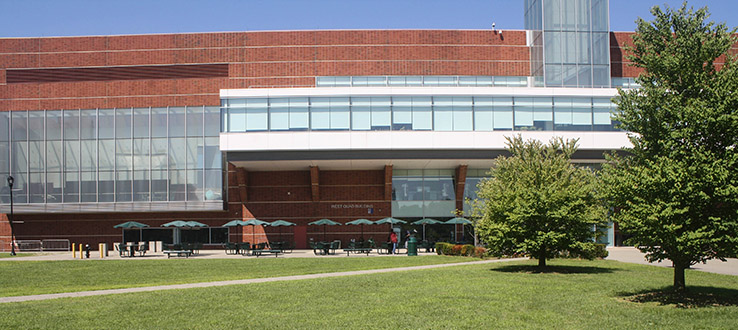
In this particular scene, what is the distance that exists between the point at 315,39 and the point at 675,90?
112 ft

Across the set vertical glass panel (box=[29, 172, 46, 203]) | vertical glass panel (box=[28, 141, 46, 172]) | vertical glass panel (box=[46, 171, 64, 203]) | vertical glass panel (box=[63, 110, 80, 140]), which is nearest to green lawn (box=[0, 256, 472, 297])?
vertical glass panel (box=[46, 171, 64, 203])

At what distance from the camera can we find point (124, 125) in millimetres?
45844

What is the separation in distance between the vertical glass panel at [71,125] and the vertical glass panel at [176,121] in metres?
6.63

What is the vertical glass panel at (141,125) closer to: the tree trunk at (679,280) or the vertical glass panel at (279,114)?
the vertical glass panel at (279,114)

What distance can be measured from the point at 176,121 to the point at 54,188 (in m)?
9.69

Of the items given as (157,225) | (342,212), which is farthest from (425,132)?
(157,225)

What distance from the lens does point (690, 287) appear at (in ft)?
55.2

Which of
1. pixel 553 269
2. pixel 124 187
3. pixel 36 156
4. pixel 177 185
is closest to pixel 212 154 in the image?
pixel 177 185

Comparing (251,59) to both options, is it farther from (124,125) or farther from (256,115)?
(124,125)

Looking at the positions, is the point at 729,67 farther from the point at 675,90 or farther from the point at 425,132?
the point at 425,132

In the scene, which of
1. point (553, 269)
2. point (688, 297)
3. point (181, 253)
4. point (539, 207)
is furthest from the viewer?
point (181, 253)

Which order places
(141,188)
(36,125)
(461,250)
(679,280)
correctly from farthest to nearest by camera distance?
(36,125), (141,188), (461,250), (679,280)

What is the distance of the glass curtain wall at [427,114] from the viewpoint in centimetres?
4128

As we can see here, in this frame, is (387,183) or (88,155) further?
(88,155)
